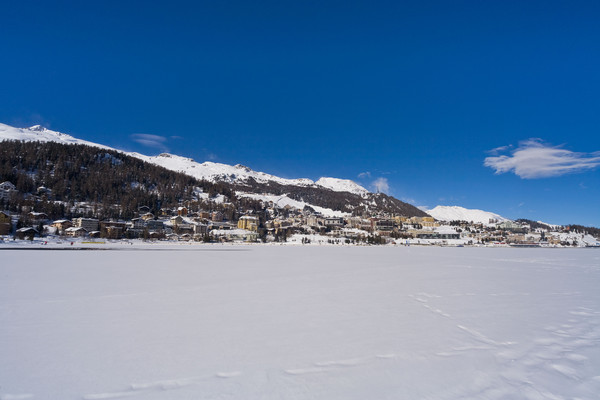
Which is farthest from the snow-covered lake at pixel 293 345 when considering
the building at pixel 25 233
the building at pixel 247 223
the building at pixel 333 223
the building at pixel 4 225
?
the building at pixel 333 223

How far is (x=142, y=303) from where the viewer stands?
33.8 ft

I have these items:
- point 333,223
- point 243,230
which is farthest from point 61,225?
point 333,223

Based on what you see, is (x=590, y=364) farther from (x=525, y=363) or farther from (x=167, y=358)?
(x=167, y=358)

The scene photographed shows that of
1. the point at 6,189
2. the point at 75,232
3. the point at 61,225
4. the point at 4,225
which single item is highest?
the point at 6,189

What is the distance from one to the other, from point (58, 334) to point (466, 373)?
8.03 m

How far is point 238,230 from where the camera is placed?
113 m

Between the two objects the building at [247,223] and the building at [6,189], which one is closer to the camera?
the building at [6,189]

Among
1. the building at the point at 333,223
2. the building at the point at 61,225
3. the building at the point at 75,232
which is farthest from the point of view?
the building at the point at 333,223

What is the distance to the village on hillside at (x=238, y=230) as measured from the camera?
8318 cm

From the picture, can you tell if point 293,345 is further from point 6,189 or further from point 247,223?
point 6,189

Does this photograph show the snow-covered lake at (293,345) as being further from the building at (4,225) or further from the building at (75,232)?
the building at (75,232)

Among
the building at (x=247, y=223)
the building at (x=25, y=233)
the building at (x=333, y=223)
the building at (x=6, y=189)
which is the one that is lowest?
the building at (x=25, y=233)

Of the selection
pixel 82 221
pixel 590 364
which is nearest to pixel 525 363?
pixel 590 364

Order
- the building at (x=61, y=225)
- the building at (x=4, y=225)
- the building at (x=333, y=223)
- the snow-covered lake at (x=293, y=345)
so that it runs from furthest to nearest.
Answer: the building at (x=333, y=223), the building at (x=61, y=225), the building at (x=4, y=225), the snow-covered lake at (x=293, y=345)
